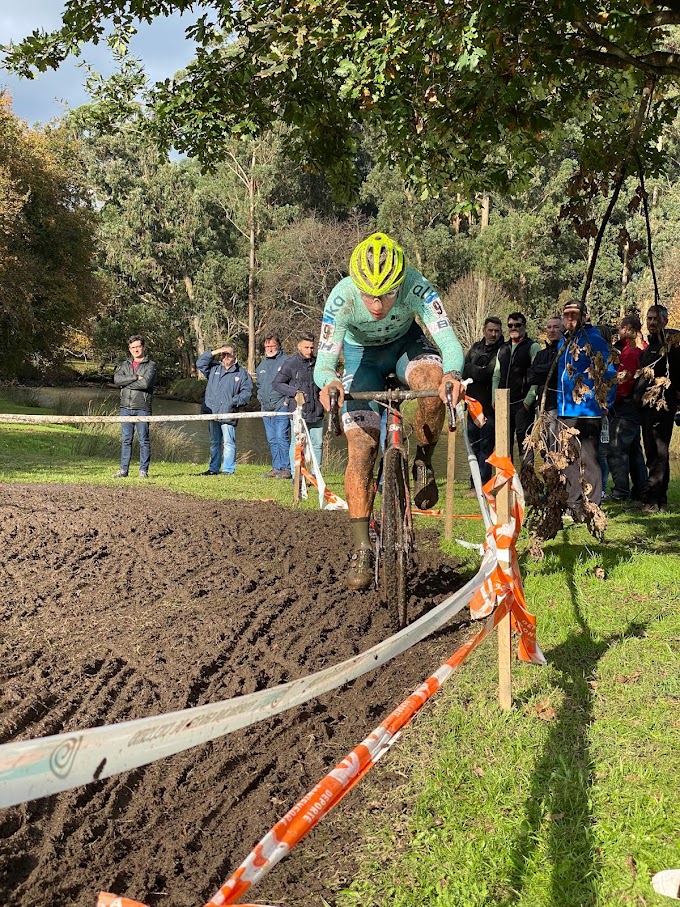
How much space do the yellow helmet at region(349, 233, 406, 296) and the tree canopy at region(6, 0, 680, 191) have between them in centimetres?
128

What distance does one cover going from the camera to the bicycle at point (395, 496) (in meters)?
5.96

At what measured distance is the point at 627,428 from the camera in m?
11.6

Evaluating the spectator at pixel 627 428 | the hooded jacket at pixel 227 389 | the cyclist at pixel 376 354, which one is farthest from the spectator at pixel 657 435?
the hooded jacket at pixel 227 389

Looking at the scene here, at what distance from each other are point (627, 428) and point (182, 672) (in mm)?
8114

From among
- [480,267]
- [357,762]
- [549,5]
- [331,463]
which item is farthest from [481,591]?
[480,267]

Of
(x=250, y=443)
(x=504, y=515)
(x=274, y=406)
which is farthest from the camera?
(x=250, y=443)

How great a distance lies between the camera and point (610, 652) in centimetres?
538

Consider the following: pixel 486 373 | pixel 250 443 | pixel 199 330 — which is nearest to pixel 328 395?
pixel 486 373

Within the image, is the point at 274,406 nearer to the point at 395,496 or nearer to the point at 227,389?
the point at 227,389

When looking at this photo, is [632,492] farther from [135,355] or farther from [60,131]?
[60,131]

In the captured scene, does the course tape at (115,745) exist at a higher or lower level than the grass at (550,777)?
higher

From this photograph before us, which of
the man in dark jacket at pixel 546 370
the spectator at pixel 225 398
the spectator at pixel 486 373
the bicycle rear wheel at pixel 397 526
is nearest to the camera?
the bicycle rear wheel at pixel 397 526

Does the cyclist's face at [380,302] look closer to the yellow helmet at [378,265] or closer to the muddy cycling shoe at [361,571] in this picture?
the yellow helmet at [378,265]

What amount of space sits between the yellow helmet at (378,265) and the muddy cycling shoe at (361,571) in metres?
1.98
